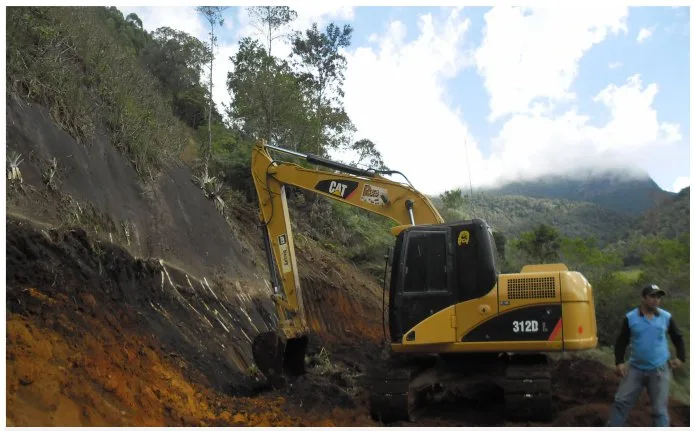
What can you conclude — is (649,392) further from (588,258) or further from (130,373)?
(588,258)

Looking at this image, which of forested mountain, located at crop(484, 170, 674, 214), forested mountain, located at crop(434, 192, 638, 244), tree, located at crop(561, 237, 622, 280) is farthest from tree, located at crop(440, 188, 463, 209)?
tree, located at crop(561, 237, 622, 280)

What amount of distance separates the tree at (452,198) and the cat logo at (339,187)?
1025 inches

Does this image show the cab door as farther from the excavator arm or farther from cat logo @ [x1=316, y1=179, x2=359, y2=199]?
cat logo @ [x1=316, y1=179, x2=359, y2=199]

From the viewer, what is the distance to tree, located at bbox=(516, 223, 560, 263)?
19.4 meters

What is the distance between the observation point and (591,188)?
6569 centimetres

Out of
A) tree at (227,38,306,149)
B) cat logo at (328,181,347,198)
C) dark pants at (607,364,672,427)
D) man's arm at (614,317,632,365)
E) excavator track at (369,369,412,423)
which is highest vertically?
tree at (227,38,306,149)

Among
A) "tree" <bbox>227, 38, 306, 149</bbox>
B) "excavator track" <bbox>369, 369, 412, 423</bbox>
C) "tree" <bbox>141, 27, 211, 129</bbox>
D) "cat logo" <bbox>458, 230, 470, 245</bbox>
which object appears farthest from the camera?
"tree" <bbox>141, 27, 211, 129</bbox>

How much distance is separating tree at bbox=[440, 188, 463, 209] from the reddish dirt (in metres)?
25.1

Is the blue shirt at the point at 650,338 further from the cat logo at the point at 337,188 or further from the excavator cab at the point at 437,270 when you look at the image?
the cat logo at the point at 337,188

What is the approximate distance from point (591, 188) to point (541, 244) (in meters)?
50.2

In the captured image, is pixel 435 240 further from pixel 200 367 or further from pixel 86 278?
pixel 86 278

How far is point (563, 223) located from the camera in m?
41.1

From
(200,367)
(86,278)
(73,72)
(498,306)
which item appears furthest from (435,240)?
(73,72)

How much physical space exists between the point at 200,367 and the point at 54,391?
2.98m
